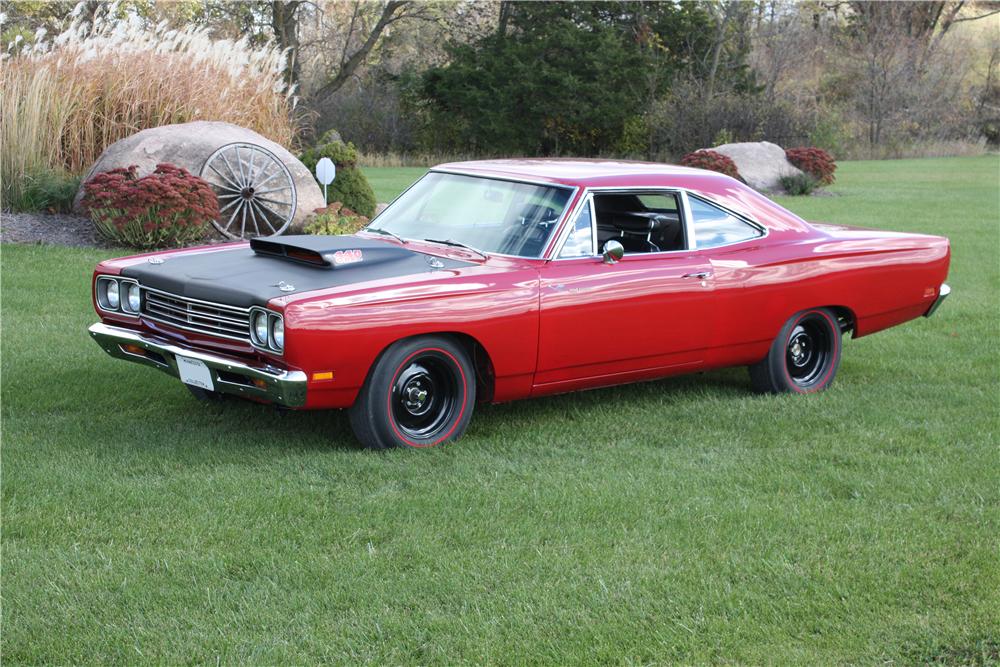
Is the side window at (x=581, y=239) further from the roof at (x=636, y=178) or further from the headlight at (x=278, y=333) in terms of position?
the headlight at (x=278, y=333)

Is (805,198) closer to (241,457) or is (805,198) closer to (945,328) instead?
(945,328)

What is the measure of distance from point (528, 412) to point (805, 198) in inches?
676

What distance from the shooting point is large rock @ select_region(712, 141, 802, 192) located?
24.2 meters

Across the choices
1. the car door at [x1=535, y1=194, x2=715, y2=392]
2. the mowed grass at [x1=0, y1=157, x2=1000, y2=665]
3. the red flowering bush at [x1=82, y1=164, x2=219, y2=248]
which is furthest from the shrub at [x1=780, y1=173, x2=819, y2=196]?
the car door at [x1=535, y1=194, x2=715, y2=392]

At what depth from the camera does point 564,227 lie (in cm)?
636

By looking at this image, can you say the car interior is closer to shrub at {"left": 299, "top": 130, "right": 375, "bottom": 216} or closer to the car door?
the car door

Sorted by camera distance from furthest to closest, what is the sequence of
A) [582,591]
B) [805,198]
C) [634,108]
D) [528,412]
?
1. [634,108]
2. [805,198]
3. [528,412]
4. [582,591]

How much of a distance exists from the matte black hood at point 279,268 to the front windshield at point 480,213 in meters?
0.35

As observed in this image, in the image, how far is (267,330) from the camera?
17.7 feet

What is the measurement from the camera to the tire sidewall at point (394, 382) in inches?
221

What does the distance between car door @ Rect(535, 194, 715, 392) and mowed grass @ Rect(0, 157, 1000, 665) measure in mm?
94

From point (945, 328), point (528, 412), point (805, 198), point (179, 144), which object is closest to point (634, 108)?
point (805, 198)

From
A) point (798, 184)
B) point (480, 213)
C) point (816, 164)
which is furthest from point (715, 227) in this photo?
point (816, 164)

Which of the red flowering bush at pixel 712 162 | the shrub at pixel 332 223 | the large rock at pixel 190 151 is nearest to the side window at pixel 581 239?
the shrub at pixel 332 223
